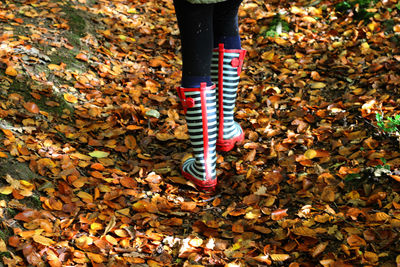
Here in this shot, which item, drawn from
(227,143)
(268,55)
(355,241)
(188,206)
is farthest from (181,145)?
(268,55)

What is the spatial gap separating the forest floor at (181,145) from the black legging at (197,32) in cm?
72

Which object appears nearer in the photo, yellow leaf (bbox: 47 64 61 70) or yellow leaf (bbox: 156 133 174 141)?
yellow leaf (bbox: 156 133 174 141)

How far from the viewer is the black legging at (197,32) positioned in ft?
6.25

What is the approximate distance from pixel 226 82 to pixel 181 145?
0.59m

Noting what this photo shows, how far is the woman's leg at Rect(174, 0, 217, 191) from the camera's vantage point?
6.36 ft

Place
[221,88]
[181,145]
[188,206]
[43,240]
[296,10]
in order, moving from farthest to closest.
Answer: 1. [296,10]
2. [181,145]
3. [221,88]
4. [188,206]
5. [43,240]

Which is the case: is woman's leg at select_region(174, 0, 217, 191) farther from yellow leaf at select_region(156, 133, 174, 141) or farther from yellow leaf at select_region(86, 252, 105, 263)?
yellow leaf at select_region(86, 252, 105, 263)

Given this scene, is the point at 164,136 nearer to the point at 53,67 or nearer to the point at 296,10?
the point at 53,67

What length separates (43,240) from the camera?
5.85ft

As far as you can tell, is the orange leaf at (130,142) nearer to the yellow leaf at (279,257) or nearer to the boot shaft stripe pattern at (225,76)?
the boot shaft stripe pattern at (225,76)

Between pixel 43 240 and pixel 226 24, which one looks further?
pixel 226 24

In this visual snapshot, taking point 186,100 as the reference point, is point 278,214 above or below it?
below

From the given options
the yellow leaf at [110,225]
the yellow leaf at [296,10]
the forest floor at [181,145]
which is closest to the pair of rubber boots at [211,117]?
the forest floor at [181,145]

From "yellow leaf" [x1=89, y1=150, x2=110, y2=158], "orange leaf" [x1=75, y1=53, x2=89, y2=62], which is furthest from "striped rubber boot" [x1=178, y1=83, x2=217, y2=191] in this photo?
"orange leaf" [x1=75, y1=53, x2=89, y2=62]
